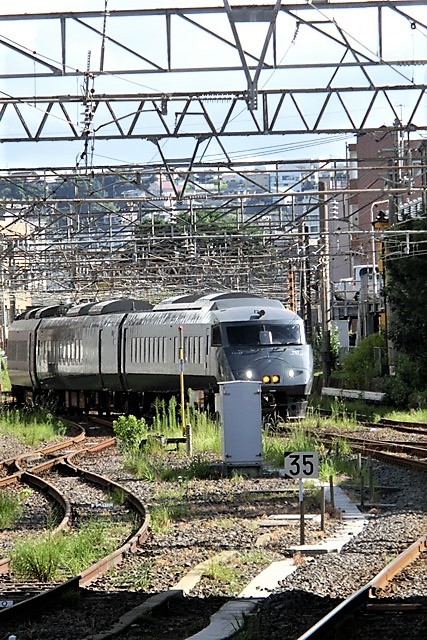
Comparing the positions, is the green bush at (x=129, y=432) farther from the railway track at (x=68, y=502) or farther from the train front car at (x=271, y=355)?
the train front car at (x=271, y=355)

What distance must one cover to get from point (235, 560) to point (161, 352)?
67.3 feet

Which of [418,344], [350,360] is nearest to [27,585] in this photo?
[418,344]

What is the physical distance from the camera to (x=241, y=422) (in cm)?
1978

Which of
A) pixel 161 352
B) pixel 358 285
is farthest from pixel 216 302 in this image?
pixel 358 285

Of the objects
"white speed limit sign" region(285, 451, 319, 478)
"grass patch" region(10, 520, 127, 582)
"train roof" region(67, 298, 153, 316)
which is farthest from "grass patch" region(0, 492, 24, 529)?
"train roof" region(67, 298, 153, 316)

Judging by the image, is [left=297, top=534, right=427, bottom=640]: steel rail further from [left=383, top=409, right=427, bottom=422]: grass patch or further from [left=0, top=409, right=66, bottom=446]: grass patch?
[left=383, top=409, right=427, bottom=422]: grass patch

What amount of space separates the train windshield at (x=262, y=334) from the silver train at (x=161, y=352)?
0.9 inches

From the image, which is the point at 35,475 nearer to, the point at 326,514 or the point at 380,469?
the point at 380,469

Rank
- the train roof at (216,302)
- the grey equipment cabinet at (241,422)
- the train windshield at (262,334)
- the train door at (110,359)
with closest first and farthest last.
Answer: the grey equipment cabinet at (241,422) → the train windshield at (262,334) → the train roof at (216,302) → the train door at (110,359)

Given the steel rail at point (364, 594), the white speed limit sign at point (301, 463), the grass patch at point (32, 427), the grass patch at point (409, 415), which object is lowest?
the grass patch at point (409, 415)

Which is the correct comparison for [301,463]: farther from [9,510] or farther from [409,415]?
[409,415]

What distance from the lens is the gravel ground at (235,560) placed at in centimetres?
945

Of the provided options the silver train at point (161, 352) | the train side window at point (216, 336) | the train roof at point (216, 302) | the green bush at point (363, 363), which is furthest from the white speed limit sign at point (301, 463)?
the green bush at point (363, 363)

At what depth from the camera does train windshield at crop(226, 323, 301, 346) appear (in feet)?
95.0
